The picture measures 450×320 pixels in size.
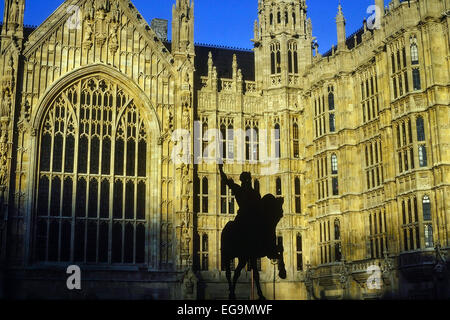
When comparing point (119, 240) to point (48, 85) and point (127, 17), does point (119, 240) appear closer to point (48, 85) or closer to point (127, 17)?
point (48, 85)

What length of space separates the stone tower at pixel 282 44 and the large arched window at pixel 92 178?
9.43m

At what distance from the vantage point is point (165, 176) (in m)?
39.6

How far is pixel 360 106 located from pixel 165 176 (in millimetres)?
12246

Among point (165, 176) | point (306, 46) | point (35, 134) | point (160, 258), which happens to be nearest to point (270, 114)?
point (306, 46)

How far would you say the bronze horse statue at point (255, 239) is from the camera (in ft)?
63.6

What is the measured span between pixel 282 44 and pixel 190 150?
32.6 ft

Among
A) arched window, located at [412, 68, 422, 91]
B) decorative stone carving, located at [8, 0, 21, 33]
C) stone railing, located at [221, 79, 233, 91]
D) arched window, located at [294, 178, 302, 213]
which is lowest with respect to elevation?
arched window, located at [294, 178, 302, 213]

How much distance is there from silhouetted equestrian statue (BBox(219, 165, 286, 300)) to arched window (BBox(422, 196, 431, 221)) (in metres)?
13.7

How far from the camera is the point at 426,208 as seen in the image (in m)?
31.1

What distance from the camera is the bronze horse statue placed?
19.4 meters

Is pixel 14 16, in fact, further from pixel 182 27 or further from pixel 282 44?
pixel 282 44

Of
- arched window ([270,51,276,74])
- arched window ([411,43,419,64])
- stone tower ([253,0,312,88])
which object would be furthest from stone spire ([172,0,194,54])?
arched window ([411,43,419,64])

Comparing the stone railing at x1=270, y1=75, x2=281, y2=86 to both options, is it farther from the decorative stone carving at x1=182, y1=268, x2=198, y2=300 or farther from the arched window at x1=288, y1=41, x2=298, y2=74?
the decorative stone carving at x1=182, y1=268, x2=198, y2=300

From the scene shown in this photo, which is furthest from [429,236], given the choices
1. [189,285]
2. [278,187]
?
[189,285]
